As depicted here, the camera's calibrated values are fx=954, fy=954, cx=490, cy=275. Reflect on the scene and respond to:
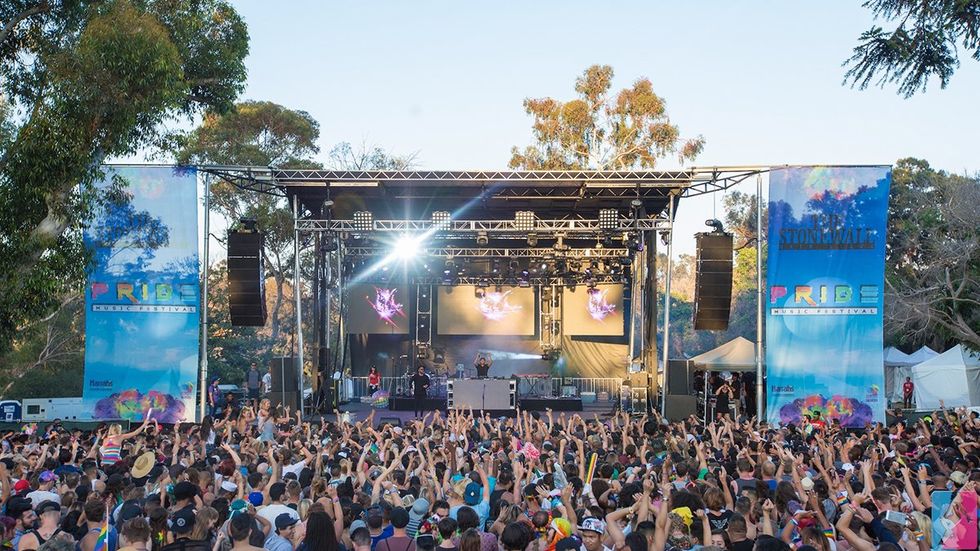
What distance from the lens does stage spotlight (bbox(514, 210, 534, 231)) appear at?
21500 millimetres

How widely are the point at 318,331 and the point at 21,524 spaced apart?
15444 mm

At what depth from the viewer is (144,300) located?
18.7 m

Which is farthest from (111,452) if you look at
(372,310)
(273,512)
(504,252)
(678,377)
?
(372,310)

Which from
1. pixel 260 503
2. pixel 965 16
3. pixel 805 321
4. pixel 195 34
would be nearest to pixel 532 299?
pixel 805 321

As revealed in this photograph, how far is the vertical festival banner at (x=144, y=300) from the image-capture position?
18.4 meters

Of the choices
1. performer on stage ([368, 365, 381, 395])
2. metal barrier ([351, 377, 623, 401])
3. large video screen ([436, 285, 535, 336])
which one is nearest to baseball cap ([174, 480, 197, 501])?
metal barrier ([351, 377, 623, 401])

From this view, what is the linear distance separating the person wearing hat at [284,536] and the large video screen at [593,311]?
76.0ft

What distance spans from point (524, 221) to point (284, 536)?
15.9m

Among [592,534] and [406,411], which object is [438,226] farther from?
[592,534]

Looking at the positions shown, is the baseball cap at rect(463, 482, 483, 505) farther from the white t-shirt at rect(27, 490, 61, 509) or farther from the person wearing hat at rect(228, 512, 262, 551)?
the white t-shirt at rect(27, 490, 61, 509)

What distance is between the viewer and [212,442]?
13047 mm

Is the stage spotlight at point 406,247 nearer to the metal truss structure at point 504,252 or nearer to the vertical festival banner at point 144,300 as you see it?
the metal truss structure at point 504,252

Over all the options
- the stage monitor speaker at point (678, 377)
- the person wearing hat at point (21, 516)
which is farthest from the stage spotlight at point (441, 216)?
the person wearing hat at point (21, 516)

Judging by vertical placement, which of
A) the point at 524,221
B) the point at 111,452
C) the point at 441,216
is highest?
the point at 441,216
